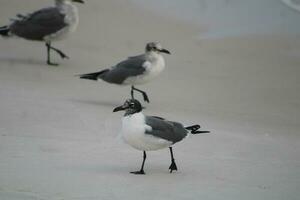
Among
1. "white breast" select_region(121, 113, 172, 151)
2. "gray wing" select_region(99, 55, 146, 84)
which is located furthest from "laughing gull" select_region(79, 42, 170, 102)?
"white breast" select_region(121, 113, 172, 151)

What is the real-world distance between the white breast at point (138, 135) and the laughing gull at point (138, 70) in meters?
3.22

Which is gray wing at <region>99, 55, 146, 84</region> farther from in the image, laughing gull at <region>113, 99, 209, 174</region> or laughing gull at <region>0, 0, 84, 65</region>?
laughing gull at <region>113, 99, 209, 174</region>

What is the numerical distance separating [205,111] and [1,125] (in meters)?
2.86

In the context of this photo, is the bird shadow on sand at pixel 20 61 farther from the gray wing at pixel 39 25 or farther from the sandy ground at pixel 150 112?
the gray wing at pixel 39 25

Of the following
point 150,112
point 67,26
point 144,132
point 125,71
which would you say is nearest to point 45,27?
point 67,26

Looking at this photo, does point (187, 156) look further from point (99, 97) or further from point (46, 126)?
point (99, 97)

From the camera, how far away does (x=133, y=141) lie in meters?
7.02

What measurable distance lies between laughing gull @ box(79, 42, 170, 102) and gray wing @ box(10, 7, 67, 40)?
202cm

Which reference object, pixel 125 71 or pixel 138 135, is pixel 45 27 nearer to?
pixel 125 71

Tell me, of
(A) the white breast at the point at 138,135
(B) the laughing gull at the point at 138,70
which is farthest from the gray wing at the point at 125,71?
(A) the white breast at the point at 138,135

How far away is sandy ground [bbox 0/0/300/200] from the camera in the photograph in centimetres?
661

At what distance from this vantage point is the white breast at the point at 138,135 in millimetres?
7004

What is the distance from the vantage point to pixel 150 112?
33.1 ft

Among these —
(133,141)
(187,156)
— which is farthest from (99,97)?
(133,141)
